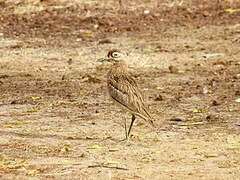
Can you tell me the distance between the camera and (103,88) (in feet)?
42.8

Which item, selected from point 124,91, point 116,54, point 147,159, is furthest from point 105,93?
point 147,159

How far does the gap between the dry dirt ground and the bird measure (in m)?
0.34

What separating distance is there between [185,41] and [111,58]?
9181 millimetres

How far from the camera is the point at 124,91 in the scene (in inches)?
343

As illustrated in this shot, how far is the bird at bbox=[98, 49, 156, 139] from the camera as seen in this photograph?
8.57m

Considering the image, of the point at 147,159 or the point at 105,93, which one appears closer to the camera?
the point at 147,159

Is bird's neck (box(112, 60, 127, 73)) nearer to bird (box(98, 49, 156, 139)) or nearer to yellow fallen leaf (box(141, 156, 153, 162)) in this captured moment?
bird (box(98, 49, 156, 139))

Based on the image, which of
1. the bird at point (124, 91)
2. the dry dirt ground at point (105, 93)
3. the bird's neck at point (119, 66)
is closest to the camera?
the dry dirt ground at point (105, 93)

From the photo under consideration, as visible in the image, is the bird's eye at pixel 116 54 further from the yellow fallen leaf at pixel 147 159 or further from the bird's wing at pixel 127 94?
the yellow fallen leaf at pixel 147 159

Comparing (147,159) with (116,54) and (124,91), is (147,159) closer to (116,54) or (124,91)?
(124,91)

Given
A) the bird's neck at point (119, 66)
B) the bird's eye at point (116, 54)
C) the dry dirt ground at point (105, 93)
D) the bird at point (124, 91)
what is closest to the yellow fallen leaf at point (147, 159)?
the dry dirt ground at point (105, 93)

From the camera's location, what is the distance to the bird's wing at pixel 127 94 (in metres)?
8.58

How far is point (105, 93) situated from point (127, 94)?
3.79m

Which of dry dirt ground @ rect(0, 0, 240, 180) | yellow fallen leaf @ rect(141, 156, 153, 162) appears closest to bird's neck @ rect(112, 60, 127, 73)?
dry dirt ground @ rect(0, 0, 240, 180)
